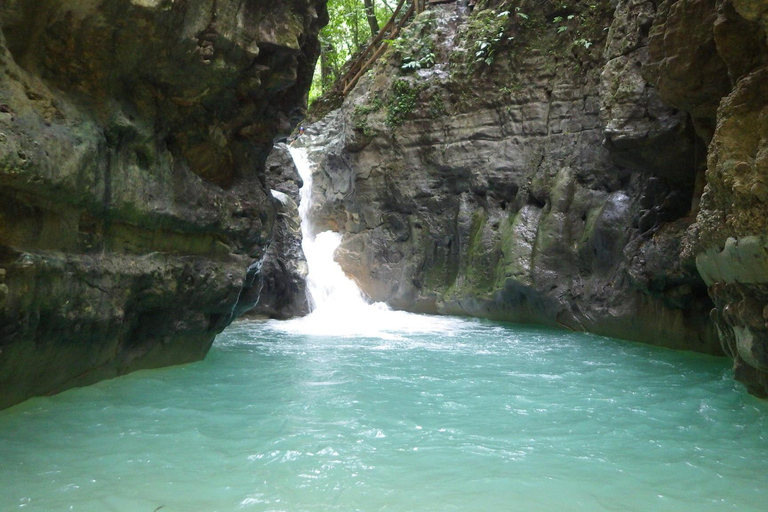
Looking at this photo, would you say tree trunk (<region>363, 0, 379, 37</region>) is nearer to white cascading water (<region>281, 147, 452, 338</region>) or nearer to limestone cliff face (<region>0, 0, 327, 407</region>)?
white cascading water (<region>281, 147, 452, 338</region>)

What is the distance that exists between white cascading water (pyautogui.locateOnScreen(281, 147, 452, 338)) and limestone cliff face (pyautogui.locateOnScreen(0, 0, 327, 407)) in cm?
410

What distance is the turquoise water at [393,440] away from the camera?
3.38 m

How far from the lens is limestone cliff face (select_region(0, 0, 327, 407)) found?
4.61 meters

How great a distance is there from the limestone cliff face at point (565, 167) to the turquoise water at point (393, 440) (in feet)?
4.43

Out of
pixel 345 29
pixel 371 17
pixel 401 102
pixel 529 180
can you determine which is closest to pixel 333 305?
pixel 401 102

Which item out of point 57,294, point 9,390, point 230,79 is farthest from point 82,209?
point 230,79

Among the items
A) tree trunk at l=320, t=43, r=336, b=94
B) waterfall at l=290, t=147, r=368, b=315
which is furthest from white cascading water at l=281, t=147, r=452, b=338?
tree trunk at l=320, t=43, r=336, b=94

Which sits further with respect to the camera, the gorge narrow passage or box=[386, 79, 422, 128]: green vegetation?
box=[386, 79, 422, 128]: green vegetation

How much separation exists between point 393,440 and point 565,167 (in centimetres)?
947

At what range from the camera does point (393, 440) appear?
173 inches

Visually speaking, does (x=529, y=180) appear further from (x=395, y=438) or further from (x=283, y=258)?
(x=395, y=438)

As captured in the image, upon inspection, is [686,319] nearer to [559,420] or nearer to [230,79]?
[559,420]

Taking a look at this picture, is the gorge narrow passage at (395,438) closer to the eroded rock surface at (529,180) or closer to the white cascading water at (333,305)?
the eroded rock surface at (529,180)

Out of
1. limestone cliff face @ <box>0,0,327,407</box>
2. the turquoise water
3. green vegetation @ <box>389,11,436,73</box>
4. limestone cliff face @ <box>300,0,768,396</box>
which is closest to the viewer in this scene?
the turquoise water
